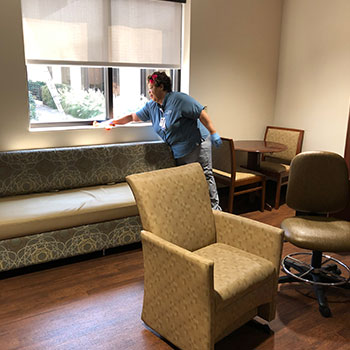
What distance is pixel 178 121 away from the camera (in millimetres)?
3404

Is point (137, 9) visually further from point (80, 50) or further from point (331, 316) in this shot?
point (331, 316)

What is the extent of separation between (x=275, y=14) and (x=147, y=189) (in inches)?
131

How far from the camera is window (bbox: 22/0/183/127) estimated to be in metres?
3.25

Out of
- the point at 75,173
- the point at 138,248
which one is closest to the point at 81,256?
the point at 138,248

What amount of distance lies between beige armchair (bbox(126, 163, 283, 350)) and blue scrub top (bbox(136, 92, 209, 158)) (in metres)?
1.08

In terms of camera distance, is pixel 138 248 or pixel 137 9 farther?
pixel 137 9

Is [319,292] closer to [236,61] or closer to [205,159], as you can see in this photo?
[205,159]

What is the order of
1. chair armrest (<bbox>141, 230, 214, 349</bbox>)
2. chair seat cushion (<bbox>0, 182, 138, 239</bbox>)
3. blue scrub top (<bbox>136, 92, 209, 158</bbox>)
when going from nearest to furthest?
chair armrest (<bbox>141, 230, 214, 349</bbox>) → chair seat cushion (<bbox>0, 182, 138, 239</bbox>) → blue scrub top (<bbox>136, 92, 209, 158</bbox>)

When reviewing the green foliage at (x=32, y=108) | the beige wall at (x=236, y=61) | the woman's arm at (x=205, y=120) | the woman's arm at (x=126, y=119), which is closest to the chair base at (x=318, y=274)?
the woman's arm at (x=205, y=120)

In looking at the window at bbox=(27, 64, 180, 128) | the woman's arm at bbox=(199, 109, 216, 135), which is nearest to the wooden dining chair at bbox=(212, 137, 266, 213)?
the woman's arm at bbox=(199, 109, 216, 135)

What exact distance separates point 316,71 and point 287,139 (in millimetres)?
798

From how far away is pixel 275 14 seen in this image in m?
4.48

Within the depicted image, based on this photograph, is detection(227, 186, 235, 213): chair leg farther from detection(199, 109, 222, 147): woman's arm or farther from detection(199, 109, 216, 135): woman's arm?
detection(199, 109, 216, 135): woman's arm

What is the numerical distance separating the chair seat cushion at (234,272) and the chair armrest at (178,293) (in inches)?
4.0
